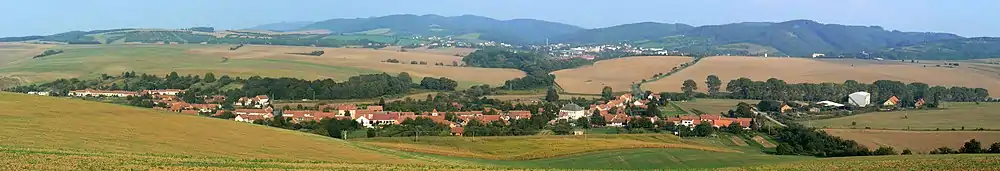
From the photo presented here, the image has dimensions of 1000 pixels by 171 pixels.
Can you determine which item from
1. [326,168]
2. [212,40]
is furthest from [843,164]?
[212,40]

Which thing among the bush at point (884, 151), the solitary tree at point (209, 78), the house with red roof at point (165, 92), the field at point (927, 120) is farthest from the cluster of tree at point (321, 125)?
the solitary tree at point (209, 78)

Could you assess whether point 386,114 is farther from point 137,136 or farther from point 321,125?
point 137,136

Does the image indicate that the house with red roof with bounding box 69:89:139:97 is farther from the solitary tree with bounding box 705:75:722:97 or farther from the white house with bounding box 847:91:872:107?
the white house with bounding box 847:91:872:107

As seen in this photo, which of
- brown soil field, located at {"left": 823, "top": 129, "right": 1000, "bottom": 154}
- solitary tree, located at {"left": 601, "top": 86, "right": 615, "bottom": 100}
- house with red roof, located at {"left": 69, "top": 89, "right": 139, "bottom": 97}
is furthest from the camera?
solitary tree, located at {"left": 601, "top": 86, "right": 615, "bottom": 100}

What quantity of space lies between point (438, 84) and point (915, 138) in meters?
48.0

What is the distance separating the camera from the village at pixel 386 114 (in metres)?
52.2

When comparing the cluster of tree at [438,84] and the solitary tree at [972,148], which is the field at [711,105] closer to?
the cluster of tree at [438,84]

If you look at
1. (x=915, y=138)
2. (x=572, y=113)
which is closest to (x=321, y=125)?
(x=572, y=113)

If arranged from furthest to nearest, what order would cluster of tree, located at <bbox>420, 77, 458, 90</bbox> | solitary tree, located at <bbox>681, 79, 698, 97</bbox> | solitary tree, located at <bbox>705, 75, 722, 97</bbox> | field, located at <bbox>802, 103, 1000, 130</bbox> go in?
1. cluster of tree, located at <bbox>420, 77, 458, 90</bbox>
2. solitary tree, located at <bbox>705, 75, 722, 97</bbox>
3. solitary tree, located at <bbox>681, 79, 698, 97</bbox>
4. field, located at <bbox>802, 103, 1000, 130</bbox>

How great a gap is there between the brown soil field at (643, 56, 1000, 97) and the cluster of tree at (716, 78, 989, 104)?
426cm

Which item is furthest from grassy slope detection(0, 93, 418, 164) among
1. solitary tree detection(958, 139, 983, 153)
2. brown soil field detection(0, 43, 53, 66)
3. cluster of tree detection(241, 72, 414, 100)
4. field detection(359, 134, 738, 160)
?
brown soil field detection(0, 43, 53, 66)

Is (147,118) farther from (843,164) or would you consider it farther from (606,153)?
(843,164)

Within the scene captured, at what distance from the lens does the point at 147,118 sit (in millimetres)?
29984

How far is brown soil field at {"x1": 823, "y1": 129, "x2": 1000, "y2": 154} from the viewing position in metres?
39.5
